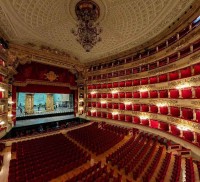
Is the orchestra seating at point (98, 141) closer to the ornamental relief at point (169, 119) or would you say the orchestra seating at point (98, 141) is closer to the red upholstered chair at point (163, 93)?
the ornamental relief at point (169, 119)

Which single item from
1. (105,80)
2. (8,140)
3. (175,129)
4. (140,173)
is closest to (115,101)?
(105,80)

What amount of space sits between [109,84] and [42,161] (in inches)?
554

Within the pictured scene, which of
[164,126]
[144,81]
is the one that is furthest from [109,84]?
[164,126]

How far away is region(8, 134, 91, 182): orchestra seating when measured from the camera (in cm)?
624

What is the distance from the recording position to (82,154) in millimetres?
8719

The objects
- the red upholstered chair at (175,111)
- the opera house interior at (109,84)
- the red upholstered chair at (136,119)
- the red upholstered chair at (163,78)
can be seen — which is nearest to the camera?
the opera house interior at (109,84)

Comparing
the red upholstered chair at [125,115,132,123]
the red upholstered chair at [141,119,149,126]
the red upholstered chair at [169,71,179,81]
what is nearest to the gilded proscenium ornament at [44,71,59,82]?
the red upholstered chair at [125,115,132,123]

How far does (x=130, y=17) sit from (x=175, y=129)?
10492 millimetres

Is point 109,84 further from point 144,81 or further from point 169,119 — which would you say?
point 169,119

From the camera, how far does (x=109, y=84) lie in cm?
1973

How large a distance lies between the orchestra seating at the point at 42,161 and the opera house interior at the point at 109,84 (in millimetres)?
53

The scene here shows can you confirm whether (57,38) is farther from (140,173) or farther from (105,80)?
(140,173)

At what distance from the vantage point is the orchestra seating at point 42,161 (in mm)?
6238

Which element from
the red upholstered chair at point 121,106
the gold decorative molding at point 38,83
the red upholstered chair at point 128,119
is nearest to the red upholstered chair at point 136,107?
the red upholstered chair at point 128,119
